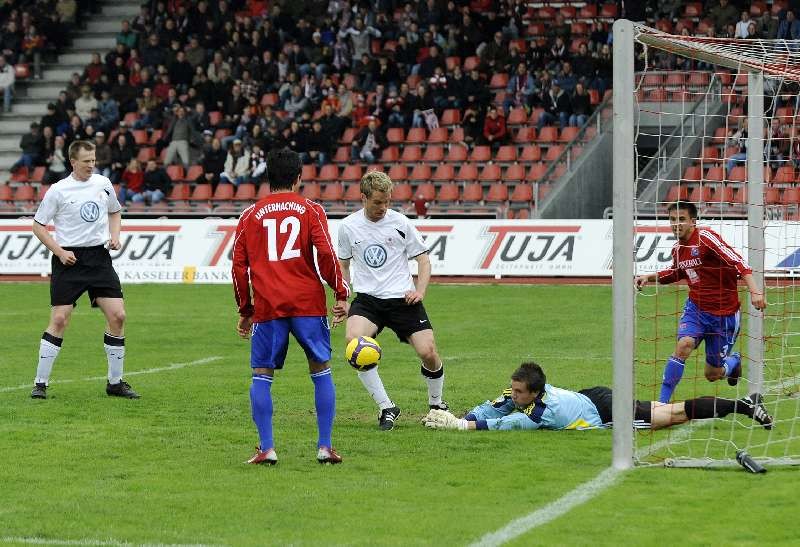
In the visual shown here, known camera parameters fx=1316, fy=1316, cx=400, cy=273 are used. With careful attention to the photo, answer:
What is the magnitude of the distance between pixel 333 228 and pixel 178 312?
5.64 metres

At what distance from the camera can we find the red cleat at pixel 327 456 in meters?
8.44

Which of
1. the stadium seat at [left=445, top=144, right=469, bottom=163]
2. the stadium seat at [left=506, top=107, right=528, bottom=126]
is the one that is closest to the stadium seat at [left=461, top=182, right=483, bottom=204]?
the stadium seat at [left=445, top=144, right=469, bottom=163]

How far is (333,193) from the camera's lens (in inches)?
1184

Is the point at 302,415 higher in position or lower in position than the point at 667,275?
lower

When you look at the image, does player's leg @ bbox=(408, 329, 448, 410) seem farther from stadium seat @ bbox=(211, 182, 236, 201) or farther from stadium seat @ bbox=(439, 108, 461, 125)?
stadium seat @ bbox=(439, 108, 461, 125)

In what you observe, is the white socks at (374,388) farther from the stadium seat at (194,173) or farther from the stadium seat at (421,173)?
the stadium seat at (194,173)

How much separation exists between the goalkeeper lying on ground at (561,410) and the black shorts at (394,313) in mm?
692

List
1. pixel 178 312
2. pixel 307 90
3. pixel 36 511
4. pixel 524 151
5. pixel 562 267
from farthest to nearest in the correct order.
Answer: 1. pixel 307 90
2. pixel 524 151
3. pixel 562 267
4. pixel 178 312
5. pixel 36 511

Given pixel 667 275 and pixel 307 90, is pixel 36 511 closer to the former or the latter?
pixel 667 275

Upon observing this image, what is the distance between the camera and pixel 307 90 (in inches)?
1270

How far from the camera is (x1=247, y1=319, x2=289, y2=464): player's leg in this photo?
329 inches

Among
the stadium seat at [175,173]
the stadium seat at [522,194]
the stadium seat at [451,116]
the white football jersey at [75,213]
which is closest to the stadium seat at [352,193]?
the stadium seat at [451,116]

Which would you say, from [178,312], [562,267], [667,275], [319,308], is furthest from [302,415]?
[562,267]

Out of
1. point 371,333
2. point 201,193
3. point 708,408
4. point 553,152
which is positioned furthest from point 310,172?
point 708,408
